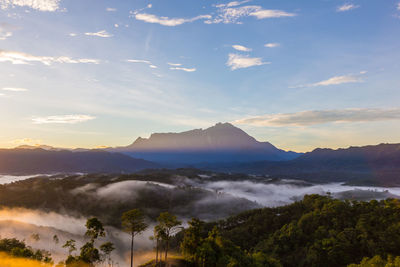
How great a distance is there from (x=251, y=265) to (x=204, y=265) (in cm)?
2720

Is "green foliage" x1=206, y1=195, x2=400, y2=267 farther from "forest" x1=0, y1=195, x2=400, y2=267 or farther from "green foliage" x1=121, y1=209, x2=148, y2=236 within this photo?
"green foliage" x1=121, y1=209, x2=148, y2=236

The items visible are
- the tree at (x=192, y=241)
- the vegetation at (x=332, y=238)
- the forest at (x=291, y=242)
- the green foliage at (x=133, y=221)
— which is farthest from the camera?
the vegetation at (x=332, y=238)

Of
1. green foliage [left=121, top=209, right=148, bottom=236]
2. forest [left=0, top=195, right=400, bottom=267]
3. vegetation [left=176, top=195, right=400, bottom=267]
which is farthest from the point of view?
vegetation [left=176, top=195, right=400, bottom=267]

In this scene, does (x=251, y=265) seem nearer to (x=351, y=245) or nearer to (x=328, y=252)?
(x=328, y=252)

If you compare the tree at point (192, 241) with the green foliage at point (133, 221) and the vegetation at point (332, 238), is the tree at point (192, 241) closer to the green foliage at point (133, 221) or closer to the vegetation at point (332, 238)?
the green foliage at point (133, 221)

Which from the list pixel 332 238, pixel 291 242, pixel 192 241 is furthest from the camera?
pixel 291 242

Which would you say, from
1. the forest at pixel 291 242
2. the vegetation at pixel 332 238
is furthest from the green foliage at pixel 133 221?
the vegetation at pixel 332 238

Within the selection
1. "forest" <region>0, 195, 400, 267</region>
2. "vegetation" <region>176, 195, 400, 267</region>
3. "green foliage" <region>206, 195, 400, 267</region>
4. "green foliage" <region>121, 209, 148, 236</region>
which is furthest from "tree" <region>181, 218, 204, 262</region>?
"green foliage" <region>206, 195, 400, 267</region>

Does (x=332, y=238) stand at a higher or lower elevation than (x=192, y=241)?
lower

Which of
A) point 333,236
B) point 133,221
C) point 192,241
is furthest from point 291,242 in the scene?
point 133,221

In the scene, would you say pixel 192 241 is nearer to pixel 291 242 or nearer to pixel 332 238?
pixel 332 238

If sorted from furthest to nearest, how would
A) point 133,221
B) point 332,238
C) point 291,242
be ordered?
point 291,242 < point 332,238 < point 133,221

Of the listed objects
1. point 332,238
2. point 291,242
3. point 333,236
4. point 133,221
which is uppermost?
point 133,221

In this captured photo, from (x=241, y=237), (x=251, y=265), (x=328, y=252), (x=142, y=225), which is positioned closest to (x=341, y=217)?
(x=328, y=252)
